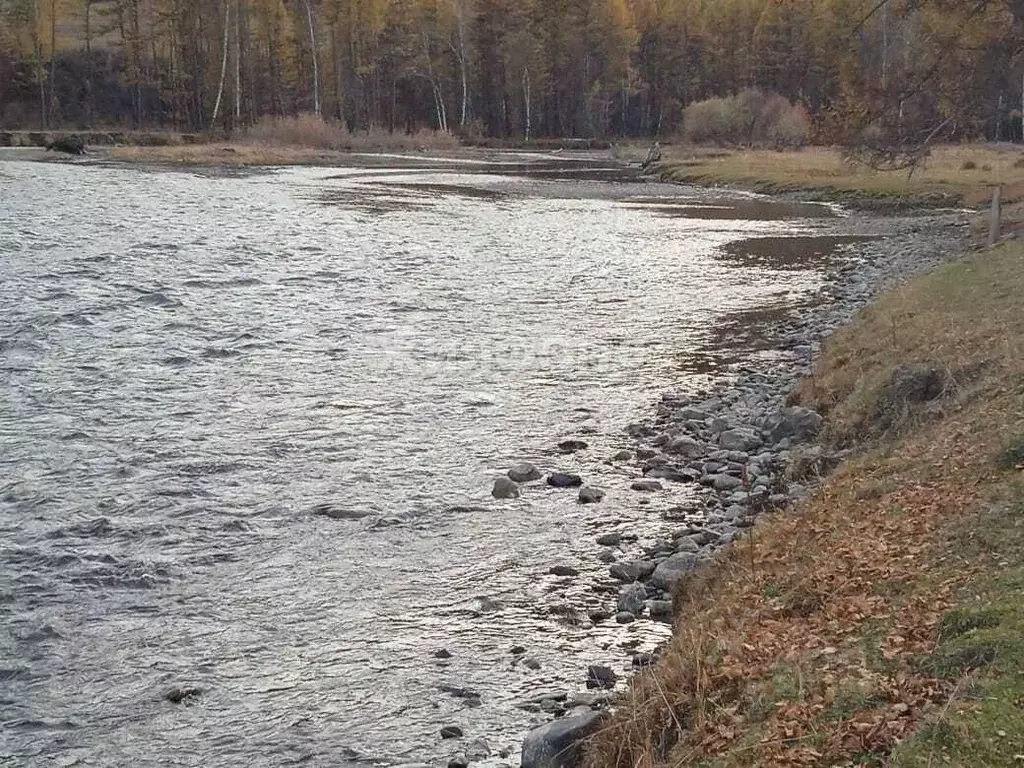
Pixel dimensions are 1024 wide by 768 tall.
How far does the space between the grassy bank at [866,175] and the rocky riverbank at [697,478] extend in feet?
60.5

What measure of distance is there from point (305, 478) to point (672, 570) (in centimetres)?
473

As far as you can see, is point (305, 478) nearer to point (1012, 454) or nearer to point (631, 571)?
point (631, 571)

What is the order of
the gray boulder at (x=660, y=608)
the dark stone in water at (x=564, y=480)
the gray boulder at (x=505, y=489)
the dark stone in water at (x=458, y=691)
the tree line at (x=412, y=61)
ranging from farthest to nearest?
the tree line at (x=412, y=61) < the dark stone in water at (x=564, y=480) < the gray boulder at (x=505, y=489) < the gray boulder at (x=660, y=608) < the dark stone in water at (x=458, y=691)

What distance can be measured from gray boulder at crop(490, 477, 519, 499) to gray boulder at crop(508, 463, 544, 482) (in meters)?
0.20

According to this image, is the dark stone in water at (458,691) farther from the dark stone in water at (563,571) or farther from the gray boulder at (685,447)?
the gray boulder at (685,447)

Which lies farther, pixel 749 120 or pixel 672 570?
pixel 749 120

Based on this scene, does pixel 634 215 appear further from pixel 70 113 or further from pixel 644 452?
pixel 70 113

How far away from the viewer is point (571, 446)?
1273cm

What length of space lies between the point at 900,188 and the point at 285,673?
46.6 m

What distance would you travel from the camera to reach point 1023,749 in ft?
14.3

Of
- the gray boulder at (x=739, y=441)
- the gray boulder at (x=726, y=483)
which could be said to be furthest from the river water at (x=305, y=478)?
the gray boulder at (x=739, y=441)

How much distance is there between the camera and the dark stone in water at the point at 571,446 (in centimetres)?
1262

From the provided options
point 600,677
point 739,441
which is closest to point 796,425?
point 739,441

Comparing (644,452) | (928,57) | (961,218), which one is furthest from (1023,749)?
(961,218)
